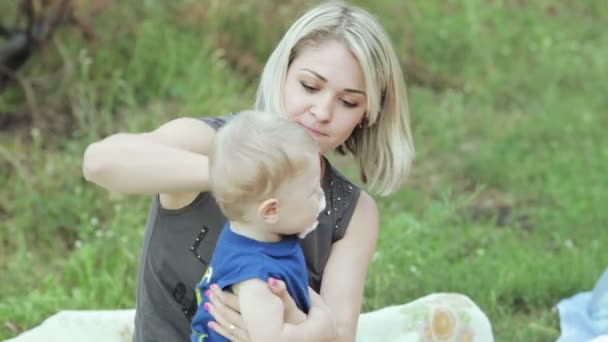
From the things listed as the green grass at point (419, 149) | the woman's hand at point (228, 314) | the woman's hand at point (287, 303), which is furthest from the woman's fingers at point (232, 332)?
the green grass at point (419, 149)

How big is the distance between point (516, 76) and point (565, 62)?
1.42 ft

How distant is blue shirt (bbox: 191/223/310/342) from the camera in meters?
2.21

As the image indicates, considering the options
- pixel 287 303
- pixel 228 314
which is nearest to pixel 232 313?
pixel 228 314

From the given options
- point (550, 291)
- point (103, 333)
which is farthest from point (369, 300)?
point (103, 333)

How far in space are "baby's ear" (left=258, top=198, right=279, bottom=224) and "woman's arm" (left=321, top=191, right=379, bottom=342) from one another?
59cm

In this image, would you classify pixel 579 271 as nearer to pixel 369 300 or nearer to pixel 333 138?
pixel 369 300

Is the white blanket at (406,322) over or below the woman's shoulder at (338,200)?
below

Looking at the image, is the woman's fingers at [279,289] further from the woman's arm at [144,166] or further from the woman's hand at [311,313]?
the woman's arm at [144,166]

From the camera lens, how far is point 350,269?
2.78 metres

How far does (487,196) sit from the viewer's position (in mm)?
5242

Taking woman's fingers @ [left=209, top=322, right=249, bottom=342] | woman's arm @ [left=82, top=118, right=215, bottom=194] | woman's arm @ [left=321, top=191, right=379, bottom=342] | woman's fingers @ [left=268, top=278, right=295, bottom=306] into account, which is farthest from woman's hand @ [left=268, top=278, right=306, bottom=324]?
woman's arm @ [left=321, top=191, right=379, bottom=342]

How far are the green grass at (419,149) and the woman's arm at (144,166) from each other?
1.50m

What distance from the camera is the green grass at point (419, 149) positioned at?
4.00 metres

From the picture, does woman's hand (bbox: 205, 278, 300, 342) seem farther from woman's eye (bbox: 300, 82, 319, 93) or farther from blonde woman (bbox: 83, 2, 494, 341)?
woman's eye (bbox: 300, 82, 319, 93)
